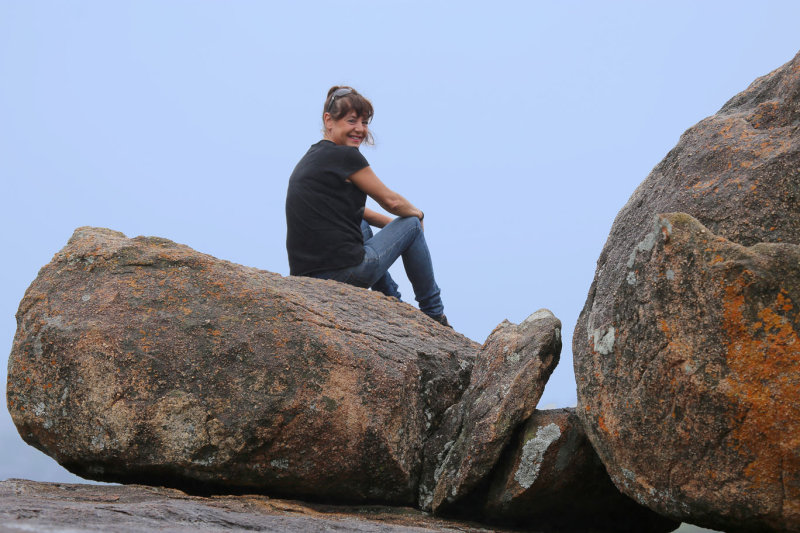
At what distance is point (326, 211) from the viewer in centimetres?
868

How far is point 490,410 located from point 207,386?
85.8 inches

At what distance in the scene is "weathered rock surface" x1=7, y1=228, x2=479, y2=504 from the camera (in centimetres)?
601

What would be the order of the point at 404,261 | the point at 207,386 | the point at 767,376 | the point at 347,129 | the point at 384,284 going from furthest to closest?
the point at 384,284
the point at 404,261
the point at 347,129
the point at 207,386
the point at 767,376

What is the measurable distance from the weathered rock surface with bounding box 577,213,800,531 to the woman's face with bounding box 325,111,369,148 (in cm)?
457

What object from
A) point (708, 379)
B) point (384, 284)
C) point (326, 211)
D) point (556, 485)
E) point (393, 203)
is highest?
point (393, 203)

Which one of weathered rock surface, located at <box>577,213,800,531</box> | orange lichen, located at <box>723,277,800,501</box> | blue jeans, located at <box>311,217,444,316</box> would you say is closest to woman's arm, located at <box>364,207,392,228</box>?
blue jeans, located at <box>311,217,444,316</box>

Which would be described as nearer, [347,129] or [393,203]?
[347,129]

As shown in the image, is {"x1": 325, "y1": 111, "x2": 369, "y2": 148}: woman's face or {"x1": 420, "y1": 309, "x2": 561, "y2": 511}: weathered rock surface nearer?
{"x1": 420, "y1": 309, "x2": 561, "y2": 511}: weathered rock surface

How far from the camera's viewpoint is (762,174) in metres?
5.14

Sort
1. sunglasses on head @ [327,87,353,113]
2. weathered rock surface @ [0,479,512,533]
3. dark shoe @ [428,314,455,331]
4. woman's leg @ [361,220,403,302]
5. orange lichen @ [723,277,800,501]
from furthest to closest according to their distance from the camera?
woman's leg @ [361,220,403,302] → dark shoe @ [428,314,455,331] → sunglasses on head @ [327,87,353,113] → orange lichen @ [723,277,800,501] → weathered rock surface @ [0,479,512,533]

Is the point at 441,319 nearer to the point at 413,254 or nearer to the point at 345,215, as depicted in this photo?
the point at 413,254

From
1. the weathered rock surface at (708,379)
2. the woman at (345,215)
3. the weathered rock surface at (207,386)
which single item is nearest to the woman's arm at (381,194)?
the woman at (345,215)

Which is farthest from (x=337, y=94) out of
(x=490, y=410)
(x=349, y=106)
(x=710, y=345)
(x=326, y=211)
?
(x=710, y=345)

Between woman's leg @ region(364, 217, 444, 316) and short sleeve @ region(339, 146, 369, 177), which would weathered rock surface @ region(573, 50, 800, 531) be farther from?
short sleeve @ region(339, 146, 369, 177)
